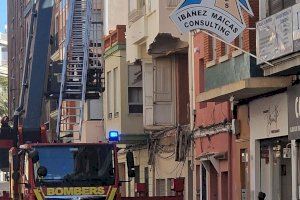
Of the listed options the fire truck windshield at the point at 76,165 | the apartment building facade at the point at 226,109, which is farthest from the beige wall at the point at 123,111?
the fire truck windshield at the point at 76,165

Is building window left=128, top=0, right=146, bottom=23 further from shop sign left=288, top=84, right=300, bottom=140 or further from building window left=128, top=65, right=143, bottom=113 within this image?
shop sign left=288, top=84, right=300, bottom=140

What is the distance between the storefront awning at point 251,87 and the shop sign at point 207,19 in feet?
7.29

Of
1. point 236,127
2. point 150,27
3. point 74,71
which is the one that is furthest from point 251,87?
point 150,27

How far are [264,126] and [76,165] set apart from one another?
540cm

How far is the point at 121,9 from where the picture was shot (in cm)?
4519

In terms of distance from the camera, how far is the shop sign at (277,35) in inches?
872

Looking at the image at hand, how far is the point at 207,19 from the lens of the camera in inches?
875

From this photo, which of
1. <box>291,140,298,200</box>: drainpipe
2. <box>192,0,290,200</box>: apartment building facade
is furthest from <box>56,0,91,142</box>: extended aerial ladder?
<box>291,140,298,200</box>: drainpipe

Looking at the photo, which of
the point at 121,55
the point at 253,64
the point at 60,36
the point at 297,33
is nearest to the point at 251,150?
the point at 253,64

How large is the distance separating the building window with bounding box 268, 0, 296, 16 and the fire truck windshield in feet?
15.9

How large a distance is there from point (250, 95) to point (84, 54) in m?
7.28

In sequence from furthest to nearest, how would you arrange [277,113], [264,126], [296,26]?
[264,126] → [277,113] → [296,26]

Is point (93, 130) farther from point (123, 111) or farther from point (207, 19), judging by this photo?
point (207, 19)

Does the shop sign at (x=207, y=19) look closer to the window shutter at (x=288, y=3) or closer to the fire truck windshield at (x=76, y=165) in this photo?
the window shutter at (x=288, y=3)
